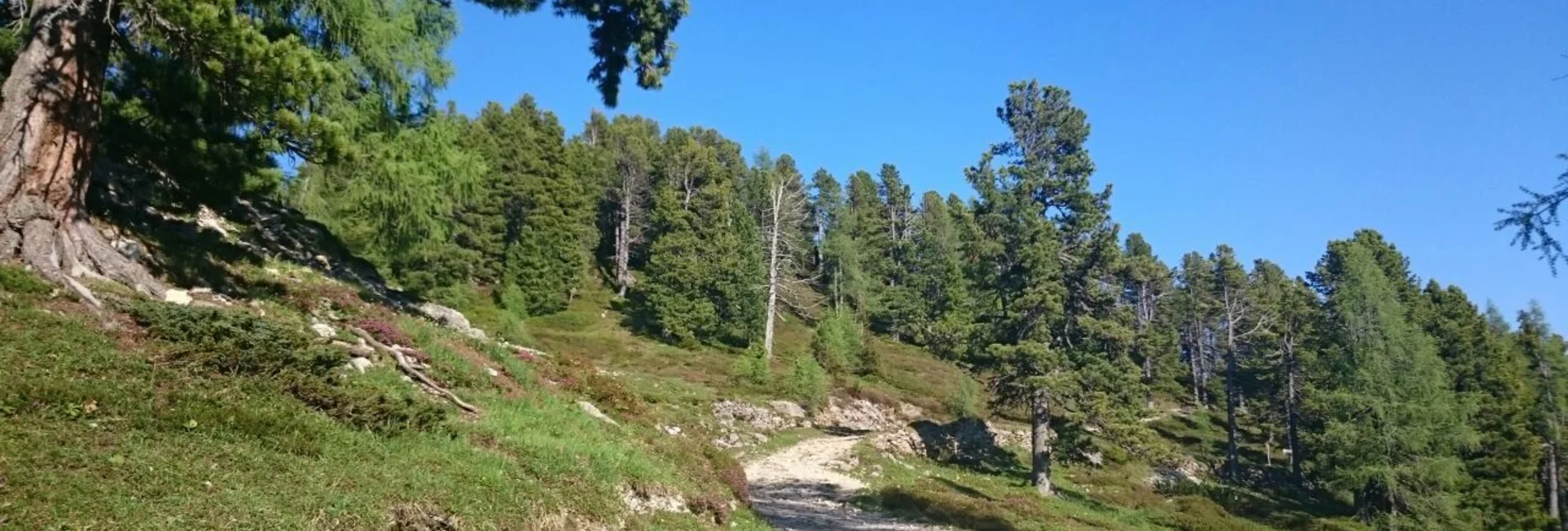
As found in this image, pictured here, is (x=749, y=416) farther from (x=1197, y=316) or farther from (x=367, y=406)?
(x=1197, y=316)

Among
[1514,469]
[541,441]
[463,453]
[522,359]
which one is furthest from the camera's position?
[1514,469]

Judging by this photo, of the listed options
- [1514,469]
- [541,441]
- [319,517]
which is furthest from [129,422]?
[1514,469]

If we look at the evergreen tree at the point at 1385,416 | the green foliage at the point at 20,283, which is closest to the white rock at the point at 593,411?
the green foliage at the point at 20,283

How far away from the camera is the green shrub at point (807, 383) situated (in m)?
46.3

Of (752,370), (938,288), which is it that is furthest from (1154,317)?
(752,370)

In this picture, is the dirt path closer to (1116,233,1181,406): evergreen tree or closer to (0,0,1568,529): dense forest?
(0,0,1568,529): dense forest

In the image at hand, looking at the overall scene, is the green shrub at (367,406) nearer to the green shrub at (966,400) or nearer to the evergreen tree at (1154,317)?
the green shrub at (966,400)

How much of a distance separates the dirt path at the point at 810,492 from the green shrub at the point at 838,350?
18.4 meters

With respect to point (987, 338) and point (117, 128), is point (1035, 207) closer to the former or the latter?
point (987, 338)

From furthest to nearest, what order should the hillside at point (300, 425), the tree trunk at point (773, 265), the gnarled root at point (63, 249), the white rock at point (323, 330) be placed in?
the tree trunk at point (773, 265) → the white rock at point (323, 330) → the gnarled root at point (63, 249) → the hillside at point (300, 425)

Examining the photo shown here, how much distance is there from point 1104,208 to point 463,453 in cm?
3463

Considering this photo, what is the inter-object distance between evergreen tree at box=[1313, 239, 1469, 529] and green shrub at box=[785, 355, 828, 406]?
26.9 m

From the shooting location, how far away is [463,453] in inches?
393

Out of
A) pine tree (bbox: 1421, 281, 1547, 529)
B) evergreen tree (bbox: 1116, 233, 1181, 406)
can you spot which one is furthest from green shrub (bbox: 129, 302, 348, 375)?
evergreen tree (bbox: 1116, 233, 1181, 406)
